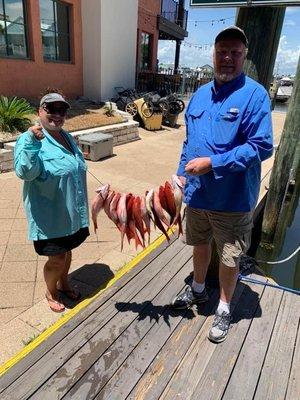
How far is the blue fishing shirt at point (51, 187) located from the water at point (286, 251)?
131 inches

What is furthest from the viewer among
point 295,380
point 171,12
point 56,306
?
point 171,12

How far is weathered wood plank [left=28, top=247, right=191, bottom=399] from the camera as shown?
87.6 inches

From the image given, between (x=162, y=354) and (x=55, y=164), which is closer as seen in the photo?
(x=162, y=354)

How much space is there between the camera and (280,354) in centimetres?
253

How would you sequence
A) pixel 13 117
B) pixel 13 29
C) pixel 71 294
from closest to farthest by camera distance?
pixel 71 294, pixel 13 117, pixel 13 29

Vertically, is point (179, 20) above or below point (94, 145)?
above

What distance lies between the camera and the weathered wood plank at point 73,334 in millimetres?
2246

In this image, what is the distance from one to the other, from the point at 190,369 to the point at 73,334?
93cm

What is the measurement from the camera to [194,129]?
8.17ft

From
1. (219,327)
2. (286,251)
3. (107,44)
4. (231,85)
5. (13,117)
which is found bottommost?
(286,251)

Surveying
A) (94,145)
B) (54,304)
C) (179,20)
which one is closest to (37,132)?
(54,304)

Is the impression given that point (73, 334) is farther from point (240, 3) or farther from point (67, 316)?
point (240, 3)

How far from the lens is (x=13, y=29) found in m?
10.8

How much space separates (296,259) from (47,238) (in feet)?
18.2
